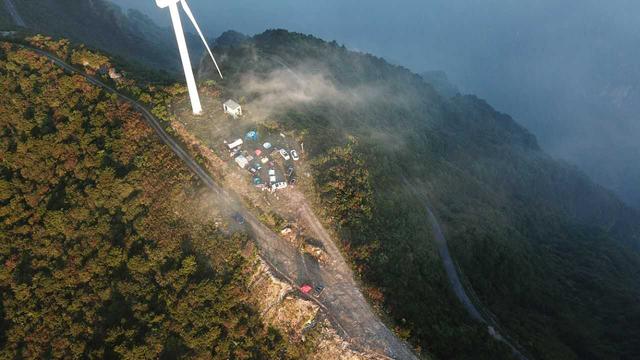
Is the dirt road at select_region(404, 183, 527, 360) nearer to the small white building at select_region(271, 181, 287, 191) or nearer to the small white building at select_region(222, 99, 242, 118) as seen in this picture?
the small white building at select_region(271, 181, 287, 191)

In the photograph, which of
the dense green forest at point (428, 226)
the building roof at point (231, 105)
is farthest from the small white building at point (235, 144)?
the dense green forest at point (428, 226)

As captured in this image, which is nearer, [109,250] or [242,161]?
[109,250]

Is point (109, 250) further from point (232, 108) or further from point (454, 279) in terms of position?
point (454, 279)

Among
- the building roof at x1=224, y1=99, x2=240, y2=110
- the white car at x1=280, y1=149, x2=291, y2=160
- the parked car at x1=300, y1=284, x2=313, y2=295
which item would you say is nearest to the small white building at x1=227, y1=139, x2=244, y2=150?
the white car at x1=280, y1=149, x2=291, y2=160

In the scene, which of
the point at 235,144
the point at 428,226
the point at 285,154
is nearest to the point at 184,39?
the point at 235,144

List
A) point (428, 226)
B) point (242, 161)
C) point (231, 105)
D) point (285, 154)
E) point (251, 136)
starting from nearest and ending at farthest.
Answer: point (242, 161) < point (285, 154) < point (251, 136) < point (231, 105) < point (428, 226)

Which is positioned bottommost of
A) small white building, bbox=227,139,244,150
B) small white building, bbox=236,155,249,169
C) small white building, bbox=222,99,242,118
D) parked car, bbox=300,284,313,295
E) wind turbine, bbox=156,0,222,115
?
parked car, bbox=300,284,313,295
